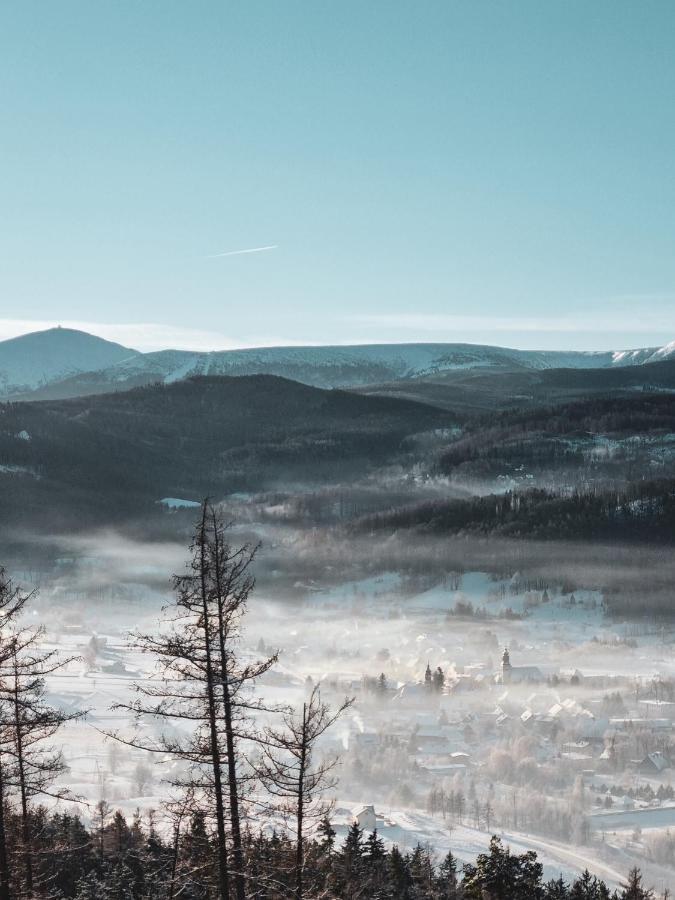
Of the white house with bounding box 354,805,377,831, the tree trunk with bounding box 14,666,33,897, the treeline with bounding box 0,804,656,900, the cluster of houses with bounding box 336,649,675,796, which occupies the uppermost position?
the tree trunk with bounding box 14,666,33,897

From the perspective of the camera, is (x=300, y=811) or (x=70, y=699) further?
(x=70, y=699)

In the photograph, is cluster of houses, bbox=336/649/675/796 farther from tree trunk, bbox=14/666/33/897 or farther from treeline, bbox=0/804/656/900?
tree trunk, bbox=14/666/33/897

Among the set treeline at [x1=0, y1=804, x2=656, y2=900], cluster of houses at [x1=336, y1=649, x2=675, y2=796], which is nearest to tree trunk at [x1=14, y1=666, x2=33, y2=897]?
treeline at [x1=0, y1=804, x2=656, y2=900]

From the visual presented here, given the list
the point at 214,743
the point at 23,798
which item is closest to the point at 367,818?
the point at 23,798

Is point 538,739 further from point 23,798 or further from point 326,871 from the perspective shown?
point 23,798

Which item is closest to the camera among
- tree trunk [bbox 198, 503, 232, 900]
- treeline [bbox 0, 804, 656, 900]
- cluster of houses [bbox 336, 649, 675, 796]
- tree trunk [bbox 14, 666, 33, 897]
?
tree trunk [bbox 198, 503, 232, 900]

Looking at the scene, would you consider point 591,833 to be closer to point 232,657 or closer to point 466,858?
point 466,858

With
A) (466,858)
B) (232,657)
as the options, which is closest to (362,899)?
(232,657)

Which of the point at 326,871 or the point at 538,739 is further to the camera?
the point at 538,739

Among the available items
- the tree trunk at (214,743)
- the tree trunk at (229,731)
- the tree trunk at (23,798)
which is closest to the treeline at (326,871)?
the tree trunk at (23,798)

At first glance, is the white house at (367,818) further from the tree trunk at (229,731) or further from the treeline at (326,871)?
the tree trunk at (229,731)

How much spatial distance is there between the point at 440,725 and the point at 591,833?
63.0 m

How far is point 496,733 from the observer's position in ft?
609

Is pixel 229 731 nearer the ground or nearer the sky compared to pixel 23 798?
nearer the sky
